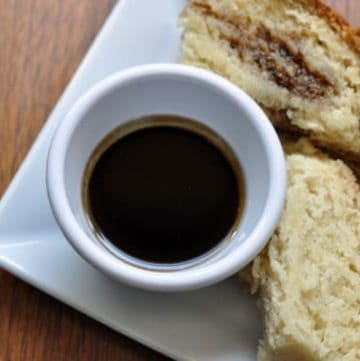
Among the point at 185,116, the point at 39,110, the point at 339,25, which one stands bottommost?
the point at 39,110

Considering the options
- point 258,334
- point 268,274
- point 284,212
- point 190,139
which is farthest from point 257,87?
point 258,334

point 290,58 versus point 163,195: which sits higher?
point 290,58

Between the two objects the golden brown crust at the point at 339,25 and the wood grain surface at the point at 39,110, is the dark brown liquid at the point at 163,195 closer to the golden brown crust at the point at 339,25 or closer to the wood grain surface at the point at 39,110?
the wood grain surface at the point at 39,110

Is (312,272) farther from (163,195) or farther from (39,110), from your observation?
(39,110)

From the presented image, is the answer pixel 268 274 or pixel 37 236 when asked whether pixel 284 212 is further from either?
pixel 37 236

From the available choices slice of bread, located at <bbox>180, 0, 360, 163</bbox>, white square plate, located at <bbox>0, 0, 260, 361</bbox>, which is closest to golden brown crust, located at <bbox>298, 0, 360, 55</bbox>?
slice of bread, located at <bbox>180, 0, 360, 163</bbox>

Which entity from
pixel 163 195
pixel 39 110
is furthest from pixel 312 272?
pixel 39 110

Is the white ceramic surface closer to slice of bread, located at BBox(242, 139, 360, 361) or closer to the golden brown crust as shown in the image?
slice of bread, located at BBox(242, 139, 360, 361)
